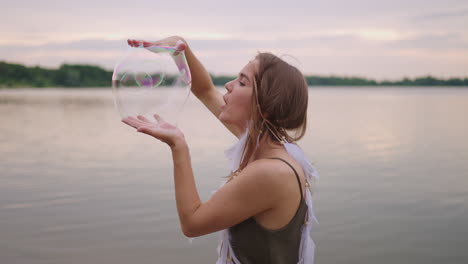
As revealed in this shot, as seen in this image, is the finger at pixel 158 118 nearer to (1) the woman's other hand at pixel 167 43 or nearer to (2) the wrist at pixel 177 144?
(2) the wrist at pixel 177 144

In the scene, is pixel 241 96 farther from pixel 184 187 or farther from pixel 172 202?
pixel 172 202

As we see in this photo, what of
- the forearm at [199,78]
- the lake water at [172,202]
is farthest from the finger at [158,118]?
the lake water at [172,202]

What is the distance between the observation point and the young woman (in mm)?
2371

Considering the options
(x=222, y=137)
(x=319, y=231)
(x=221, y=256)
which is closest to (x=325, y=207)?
(x=319, y=231)

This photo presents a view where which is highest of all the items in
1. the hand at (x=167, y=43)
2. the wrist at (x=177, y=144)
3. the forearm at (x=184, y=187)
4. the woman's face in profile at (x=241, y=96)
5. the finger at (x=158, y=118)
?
the hand at (x=167, y=43)

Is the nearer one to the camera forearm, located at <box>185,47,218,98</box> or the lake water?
forearm, located at <box>185,47,218,98</box>

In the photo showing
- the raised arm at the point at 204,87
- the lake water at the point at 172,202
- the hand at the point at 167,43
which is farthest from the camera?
the lake water at the point at 172,202

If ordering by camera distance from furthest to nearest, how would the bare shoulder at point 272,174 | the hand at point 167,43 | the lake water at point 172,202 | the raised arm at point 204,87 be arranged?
the lake water at point 172,202 → the raised arm at point 204,87 → the hand at point 167,43 → the bare shoulder at point 272,174

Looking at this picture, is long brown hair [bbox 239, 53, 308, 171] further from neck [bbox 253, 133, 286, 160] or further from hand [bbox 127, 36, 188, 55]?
hand [bbox 127, 36, 188, 55]

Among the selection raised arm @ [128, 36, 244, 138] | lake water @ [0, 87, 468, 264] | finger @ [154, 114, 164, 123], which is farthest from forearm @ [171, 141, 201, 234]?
lake water @ [0, 87, 468, 264]

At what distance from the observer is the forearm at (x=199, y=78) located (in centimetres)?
331

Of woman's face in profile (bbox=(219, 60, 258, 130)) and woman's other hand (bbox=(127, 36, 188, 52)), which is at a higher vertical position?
woman's other hand (bbox=(127, 36, 188, 52))

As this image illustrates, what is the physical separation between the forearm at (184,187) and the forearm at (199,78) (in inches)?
40.3

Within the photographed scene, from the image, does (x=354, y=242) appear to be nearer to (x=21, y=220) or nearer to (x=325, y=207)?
(x=325, y=207)
